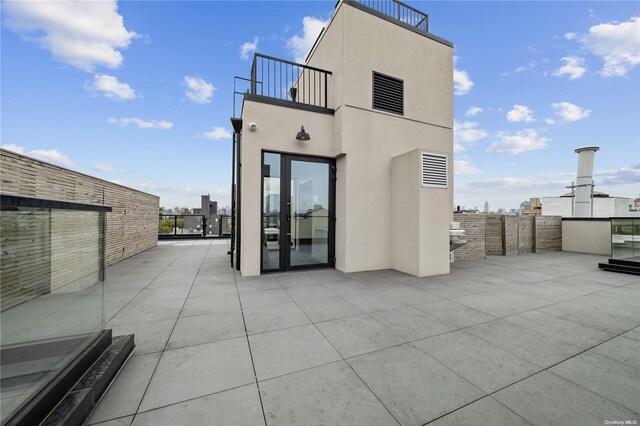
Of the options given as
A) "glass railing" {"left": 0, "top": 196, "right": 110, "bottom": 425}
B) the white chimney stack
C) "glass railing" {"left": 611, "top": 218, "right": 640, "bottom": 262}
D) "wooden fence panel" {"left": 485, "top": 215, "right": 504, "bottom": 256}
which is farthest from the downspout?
the white chimney stack

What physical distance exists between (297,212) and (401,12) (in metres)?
5.25

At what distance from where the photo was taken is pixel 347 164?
4.59 meters

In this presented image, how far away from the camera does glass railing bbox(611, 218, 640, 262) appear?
4.87 m

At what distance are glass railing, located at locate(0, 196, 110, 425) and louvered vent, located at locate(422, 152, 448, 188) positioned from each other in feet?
14.7

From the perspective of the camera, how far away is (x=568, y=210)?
16.9 metres

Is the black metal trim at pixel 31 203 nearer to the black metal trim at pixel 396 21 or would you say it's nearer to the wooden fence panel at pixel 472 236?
the black metal trim at pixel 396 21

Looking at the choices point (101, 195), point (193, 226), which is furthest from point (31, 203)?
point (193, 226)

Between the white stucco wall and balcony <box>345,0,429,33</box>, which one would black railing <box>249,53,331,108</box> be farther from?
the white stucco wall

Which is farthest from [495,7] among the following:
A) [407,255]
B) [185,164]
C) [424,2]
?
[185,164]

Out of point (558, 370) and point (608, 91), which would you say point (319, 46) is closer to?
point (558, 370)

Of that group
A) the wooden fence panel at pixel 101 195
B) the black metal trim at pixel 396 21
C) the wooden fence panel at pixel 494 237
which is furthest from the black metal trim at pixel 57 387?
the wooden fence panel at pixel 494 237

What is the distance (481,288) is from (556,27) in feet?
25.3

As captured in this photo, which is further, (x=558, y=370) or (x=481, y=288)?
(x=481, y=288)

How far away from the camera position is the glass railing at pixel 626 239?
16.0 feet
